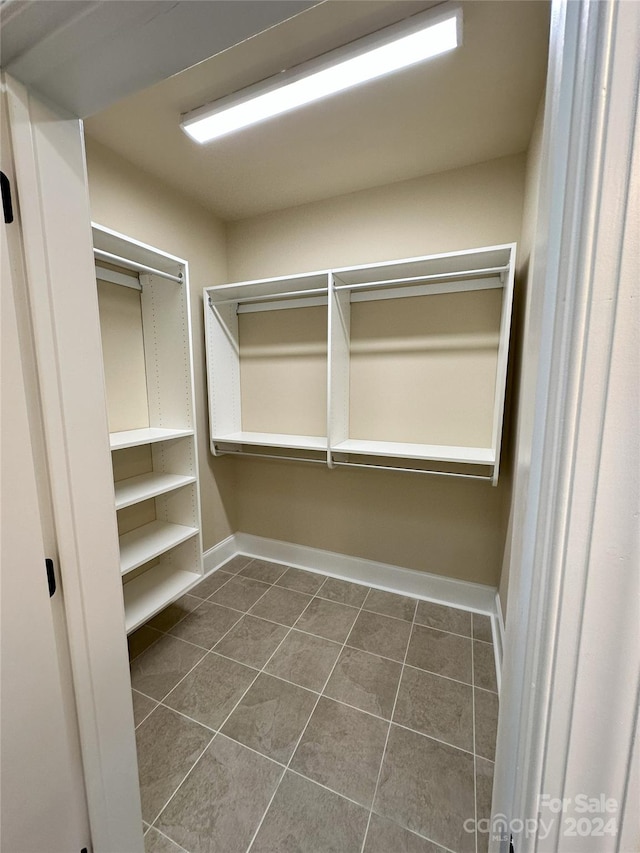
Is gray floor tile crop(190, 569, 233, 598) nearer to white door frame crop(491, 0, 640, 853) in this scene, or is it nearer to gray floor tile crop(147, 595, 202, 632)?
gray floor tile crop(147, 595, 202, 632)

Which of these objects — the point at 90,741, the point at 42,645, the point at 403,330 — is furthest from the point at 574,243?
the point at 403,330

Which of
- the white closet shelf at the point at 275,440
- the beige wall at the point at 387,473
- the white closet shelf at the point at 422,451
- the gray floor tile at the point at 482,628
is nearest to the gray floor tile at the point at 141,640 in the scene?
the beige wall at the point at 387,473

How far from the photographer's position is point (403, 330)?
2.28 m

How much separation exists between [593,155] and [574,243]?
0.07m

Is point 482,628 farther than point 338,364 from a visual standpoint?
No

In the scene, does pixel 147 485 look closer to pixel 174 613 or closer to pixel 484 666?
pixel 174 613

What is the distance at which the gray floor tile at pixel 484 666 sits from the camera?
5.78ft

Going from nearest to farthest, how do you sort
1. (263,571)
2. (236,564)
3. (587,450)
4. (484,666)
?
(587,450) < (484,666) < (263,571) < (236,564)

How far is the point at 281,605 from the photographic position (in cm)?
237

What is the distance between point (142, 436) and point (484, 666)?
7.72ft

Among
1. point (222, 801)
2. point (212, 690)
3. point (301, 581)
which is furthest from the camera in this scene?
point (301, 581)

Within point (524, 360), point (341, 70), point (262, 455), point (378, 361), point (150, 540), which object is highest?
point (341, 70)

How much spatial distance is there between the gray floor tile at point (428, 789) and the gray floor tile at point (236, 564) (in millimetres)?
1700

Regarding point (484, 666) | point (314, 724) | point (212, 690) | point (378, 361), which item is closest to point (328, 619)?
point (314, 724)
